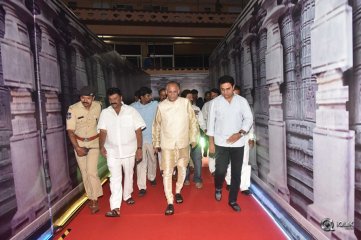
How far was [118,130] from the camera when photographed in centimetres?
373

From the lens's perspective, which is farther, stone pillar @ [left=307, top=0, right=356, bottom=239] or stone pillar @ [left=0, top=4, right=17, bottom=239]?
stone pillar @ [left=0, top=4, right=17, bottom=239]

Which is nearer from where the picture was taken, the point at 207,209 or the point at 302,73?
the point at 302,73

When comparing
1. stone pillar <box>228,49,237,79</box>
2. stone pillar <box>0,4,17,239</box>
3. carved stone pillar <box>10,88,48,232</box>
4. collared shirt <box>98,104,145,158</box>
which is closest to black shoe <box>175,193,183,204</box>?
collared shirt <box>98,104,145,158</box>

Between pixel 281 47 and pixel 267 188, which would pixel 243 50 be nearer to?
pixel 281 47

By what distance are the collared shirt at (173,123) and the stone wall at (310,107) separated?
111cm

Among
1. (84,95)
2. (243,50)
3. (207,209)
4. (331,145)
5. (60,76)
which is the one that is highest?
(243,50)

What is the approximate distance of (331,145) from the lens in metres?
2.35

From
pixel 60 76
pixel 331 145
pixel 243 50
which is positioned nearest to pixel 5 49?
pixel 60 76

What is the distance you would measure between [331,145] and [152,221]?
2186 millimetres

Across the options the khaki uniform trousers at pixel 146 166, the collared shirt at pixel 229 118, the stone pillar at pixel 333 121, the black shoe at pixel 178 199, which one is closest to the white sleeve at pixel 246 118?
the collared shirt at pixel 229 118

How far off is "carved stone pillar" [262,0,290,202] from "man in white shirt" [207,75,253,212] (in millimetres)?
330

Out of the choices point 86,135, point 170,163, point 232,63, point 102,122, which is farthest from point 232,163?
point 232,63

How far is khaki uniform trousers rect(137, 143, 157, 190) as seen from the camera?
4711 millimetres

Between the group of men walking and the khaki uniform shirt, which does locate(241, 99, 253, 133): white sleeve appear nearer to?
the group of men walking
